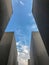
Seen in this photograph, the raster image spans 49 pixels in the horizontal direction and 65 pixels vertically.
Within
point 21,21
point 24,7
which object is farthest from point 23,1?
point 21,21

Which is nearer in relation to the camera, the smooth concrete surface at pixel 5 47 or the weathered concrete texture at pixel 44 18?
the weathered concrete texture at pixel 44 18

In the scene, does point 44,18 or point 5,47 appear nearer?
point 44,18

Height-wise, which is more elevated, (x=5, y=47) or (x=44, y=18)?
(x=44, y=18)

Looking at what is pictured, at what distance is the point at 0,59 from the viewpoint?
7746 mm

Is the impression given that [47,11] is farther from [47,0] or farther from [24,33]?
[24,33]

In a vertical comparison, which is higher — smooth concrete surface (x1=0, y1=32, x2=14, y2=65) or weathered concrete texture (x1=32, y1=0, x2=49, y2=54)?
weathered concrete texture (x1=32, y1=0, x2=49, y2=54)

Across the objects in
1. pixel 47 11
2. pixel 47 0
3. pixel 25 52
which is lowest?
pixel 25 52

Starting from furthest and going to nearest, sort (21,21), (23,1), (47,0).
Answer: (21,21)
(23,1)
(47,0)

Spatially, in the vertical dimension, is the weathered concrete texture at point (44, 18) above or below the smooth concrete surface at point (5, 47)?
above

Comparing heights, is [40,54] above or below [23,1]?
below

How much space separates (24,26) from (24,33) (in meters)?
0.76

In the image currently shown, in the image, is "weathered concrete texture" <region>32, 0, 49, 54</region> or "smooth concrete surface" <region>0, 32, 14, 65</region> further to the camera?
"smooth concrete surface" <region>0, 32, 14, 65</region>

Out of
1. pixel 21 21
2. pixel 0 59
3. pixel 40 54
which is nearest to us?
pixel 0 59

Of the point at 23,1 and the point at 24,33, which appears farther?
the point at 24,33
